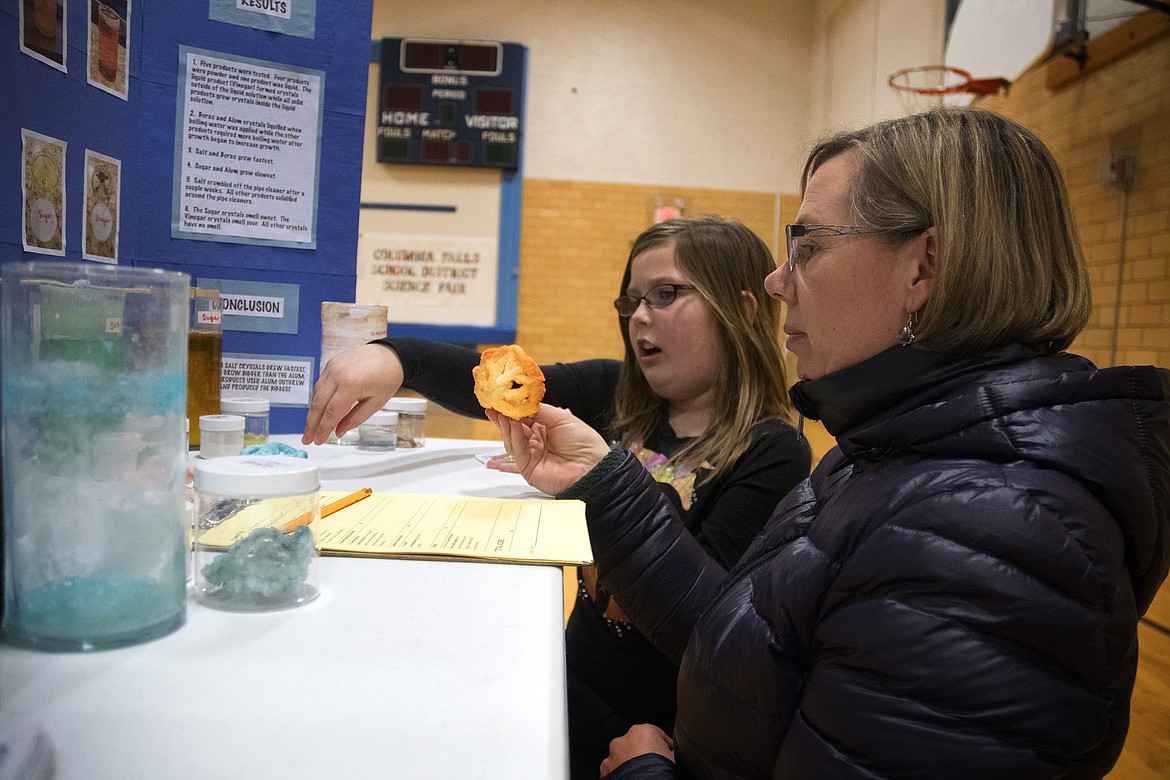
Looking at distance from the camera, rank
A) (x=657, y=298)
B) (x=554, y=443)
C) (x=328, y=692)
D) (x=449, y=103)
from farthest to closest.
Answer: (x=449, y=103)
(x=657, y=298)
(x=554, y=443)
(x=328, y=692)

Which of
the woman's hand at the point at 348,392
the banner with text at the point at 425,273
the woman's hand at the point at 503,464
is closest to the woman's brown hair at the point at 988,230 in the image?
the woman's hand at the point at 503,464

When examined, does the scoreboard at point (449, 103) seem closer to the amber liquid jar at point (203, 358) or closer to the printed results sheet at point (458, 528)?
the amber liquid jar at point (203, 358)

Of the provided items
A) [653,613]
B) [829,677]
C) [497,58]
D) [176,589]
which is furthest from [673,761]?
[497,58]

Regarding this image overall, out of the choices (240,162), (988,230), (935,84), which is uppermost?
(935,84)

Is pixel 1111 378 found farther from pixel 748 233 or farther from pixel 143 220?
pixel 143 220

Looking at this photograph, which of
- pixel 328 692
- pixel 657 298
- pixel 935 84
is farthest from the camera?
pixel 935 84

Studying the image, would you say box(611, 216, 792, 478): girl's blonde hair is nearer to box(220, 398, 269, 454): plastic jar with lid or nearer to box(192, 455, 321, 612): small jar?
box(220, 398, 269, 454): plastic jar with lid

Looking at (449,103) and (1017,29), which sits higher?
(449,103)

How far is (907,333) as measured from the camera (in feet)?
2.83

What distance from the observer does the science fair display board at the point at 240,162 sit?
42.2 inches

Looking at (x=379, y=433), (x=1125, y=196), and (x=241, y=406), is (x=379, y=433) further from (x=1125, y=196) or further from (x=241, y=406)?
(x=1125, y=196)

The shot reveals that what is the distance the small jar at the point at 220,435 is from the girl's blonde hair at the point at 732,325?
78 centimetres

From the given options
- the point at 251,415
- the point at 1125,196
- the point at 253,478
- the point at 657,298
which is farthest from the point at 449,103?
the point at 253,478

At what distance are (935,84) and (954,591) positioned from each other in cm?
467
